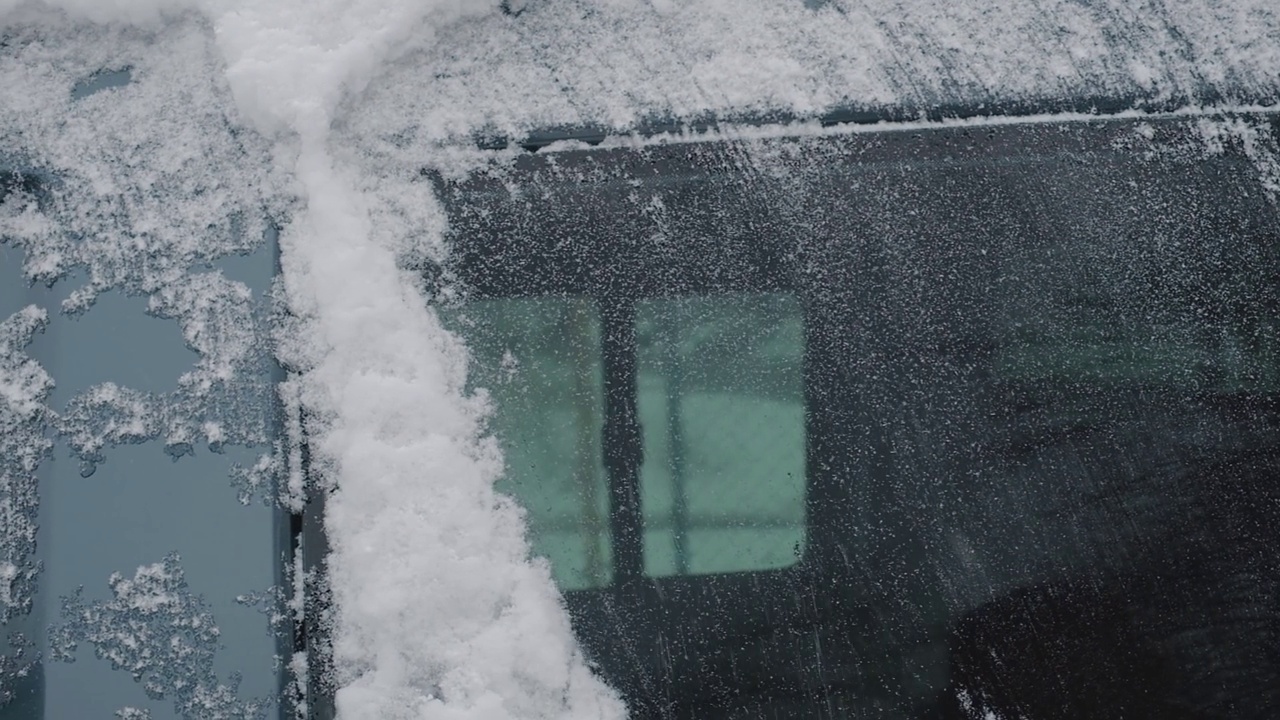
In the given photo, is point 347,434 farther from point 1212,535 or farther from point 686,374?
point 1212,535

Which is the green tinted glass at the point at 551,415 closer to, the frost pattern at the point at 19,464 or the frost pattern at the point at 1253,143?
the frost pattern at the point at 19,464

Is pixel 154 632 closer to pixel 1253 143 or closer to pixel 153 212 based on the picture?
pixel 153 212

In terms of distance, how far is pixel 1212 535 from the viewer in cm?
125

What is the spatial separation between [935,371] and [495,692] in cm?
68

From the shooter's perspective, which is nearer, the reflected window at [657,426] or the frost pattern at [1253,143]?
the reflected window at [657,426]

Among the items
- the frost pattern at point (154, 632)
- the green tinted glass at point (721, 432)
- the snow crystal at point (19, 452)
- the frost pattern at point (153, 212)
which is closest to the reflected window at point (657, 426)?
the green tinted glass at point (721, 432)

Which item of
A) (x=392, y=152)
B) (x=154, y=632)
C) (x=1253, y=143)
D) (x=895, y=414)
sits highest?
(x=392, y=152)

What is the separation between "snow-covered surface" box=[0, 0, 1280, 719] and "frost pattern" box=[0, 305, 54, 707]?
1cm

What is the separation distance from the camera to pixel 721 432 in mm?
1246

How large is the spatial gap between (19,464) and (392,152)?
0.61 meters

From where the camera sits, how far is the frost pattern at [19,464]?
1217 millimetres

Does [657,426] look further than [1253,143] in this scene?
No

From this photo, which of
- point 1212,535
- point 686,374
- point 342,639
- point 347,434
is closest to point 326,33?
point 347,434

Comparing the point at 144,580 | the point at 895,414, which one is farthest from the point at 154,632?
the point at 895,414
